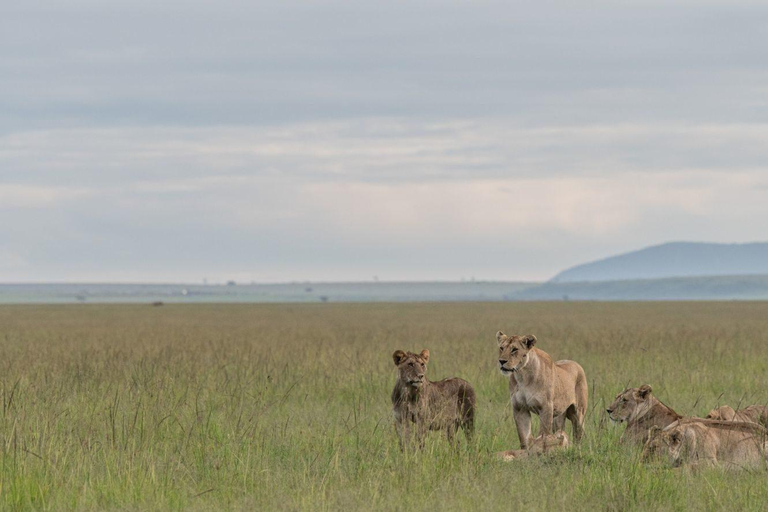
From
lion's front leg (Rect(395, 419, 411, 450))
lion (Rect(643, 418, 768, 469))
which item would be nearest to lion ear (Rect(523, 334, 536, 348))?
lion's front leg (Rect(395, 419, 411, 450))

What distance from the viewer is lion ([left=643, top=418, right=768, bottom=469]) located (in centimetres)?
930

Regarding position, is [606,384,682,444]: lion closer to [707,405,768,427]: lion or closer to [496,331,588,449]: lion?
[496,331,588,449]: lion

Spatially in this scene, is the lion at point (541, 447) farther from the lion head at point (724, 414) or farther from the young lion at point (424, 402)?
the lion head at point (724, 414)

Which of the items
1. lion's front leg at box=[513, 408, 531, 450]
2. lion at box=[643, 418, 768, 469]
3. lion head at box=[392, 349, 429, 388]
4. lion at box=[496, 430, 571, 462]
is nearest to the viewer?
lion at box=[643, 418, 768, 469]

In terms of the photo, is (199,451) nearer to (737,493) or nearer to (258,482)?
(258,482)

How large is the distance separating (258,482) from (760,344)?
23872 millimetres

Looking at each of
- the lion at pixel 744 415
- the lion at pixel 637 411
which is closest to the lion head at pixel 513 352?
the lion at pixel 637 411

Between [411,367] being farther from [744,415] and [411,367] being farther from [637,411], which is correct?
[744,415]

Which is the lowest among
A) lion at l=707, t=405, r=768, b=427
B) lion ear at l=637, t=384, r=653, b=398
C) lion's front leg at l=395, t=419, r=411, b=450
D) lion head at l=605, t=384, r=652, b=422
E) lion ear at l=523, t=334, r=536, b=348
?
lion's front leg at l=395, t=419, r=411, b=450

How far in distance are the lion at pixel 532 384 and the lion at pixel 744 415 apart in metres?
1.56

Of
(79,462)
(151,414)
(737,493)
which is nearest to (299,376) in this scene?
(151,414)

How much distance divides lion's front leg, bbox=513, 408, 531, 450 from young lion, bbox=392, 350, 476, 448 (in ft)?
1.86

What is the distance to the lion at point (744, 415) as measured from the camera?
36.2 ft

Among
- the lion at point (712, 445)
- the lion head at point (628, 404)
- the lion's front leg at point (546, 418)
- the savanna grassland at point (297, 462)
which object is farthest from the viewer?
the lion's front leg at point (546, 418)
